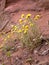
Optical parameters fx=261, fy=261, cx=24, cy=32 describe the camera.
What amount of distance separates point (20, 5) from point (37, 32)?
2.63 m

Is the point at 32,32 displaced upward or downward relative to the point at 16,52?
upward

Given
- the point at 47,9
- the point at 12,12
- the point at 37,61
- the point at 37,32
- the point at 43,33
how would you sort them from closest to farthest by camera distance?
the point at 37,61, the point at 37,32, the point at 43,33, the point at 47,9, the point at 12,12

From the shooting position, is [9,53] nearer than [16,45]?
Yes

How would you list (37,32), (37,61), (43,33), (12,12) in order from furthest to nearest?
1. (12,12)
2. (43,33)
3. (37,32)
4. (37,61)

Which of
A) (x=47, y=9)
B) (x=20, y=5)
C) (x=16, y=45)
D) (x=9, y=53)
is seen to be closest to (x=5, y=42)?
(x=16, y=45)

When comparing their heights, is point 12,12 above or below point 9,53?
below

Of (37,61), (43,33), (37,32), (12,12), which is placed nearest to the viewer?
(37,61)

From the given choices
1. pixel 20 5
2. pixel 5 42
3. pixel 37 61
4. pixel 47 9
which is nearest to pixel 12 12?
pixel 20 5

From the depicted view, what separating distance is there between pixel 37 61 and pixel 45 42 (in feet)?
1.68

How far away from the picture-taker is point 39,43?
4.83 metres

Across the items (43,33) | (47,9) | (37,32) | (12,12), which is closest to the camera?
(37,32)

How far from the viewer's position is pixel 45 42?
4.86 m

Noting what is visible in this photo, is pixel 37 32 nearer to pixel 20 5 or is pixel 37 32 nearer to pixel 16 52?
pixel 16 52

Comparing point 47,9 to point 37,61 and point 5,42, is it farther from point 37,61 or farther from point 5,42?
point 37,61
